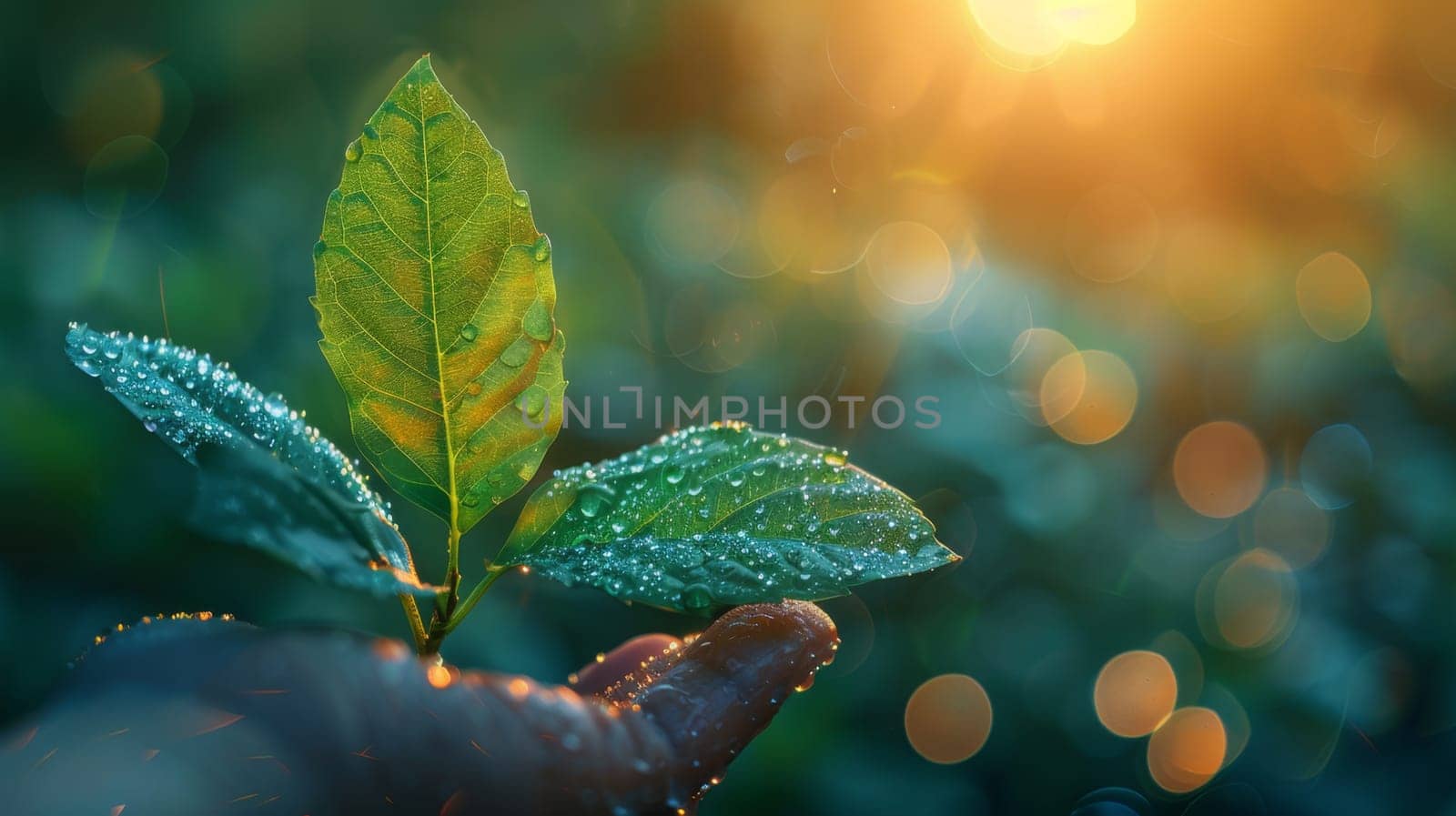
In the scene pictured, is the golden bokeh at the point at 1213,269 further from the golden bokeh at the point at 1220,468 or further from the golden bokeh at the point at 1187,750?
the golden bokeh at the point at 1187,750

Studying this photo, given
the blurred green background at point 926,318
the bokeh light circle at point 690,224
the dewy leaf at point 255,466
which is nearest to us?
the dewy leaf at point 255,466

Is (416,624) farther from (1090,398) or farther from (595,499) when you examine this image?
(1090,398)

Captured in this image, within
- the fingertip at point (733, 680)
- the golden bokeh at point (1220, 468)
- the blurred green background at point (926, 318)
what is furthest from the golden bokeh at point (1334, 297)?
the fingertip at point (733, 680)

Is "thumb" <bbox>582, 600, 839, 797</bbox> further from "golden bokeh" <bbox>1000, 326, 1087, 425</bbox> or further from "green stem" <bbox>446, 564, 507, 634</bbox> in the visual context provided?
"golden bokeh" <bbox>1000, 326, 1087, 425</bbox>

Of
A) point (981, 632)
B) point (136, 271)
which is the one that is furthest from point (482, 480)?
point (136, 271)

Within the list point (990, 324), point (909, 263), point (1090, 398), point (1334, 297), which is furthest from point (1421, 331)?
point (909, 263)

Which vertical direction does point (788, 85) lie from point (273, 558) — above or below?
above

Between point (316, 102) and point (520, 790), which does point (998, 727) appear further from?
point (316, 102)
